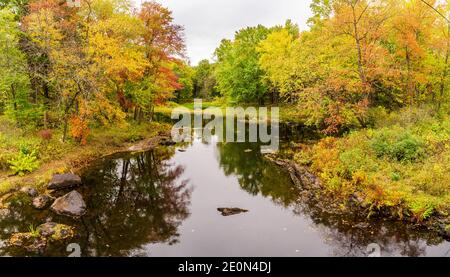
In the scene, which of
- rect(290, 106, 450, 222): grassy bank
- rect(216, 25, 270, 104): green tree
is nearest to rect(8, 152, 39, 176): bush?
rect(290, 106, 450, 222): grassy bank

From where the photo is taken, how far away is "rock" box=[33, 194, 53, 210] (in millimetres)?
15781

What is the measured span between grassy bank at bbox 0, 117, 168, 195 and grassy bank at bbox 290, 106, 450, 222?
1396cm

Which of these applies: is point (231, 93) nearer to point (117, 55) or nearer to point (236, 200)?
point (117, 55)

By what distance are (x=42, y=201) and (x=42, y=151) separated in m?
6.75

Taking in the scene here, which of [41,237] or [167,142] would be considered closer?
[41,237]

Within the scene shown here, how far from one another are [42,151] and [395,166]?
64.7ft

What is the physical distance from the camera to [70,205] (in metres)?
15.4

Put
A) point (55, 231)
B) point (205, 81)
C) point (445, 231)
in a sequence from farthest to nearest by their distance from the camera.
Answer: point (205, 81) → point (55, 231) → point (445, 231)

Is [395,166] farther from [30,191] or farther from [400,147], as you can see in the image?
[30,191]

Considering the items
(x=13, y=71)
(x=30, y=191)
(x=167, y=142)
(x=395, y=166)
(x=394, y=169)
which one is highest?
(x=13, y=71)

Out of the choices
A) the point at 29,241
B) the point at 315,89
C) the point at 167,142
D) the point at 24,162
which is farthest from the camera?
the point at 167,142

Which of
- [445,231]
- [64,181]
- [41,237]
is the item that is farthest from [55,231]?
[445,231]

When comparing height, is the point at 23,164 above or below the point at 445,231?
above
